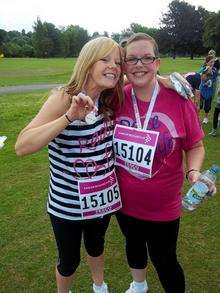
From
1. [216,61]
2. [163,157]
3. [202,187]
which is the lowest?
[216,61]

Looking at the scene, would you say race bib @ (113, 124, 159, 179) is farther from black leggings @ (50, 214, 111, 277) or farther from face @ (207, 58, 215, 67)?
face @ (207, 58, 215, 67)

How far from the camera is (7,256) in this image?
14.1 ft

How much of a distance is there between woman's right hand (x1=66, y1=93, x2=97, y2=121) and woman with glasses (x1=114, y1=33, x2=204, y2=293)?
0.43 metres

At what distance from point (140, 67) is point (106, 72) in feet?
0.85

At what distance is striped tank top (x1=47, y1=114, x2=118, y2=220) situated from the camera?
266 centimetres

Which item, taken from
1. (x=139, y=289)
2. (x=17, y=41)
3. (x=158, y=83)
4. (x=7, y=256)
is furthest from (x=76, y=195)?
(x=17, y=41)

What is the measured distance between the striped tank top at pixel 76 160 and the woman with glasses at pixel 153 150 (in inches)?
4.4

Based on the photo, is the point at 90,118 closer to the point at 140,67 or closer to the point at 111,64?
the point at 111,64

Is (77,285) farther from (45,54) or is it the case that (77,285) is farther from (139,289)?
(45,54)

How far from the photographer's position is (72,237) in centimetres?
292

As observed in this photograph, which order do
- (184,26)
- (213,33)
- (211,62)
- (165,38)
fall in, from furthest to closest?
1. (165,38)
2. (184,26)
3. (213,33)
4. (211,62)

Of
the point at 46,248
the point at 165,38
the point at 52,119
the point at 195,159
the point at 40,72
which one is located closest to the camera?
the point at 52,119

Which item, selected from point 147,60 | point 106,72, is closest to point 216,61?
point 147,60

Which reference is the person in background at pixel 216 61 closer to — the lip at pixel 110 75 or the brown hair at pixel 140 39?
the brown hair at pixel 140 39
